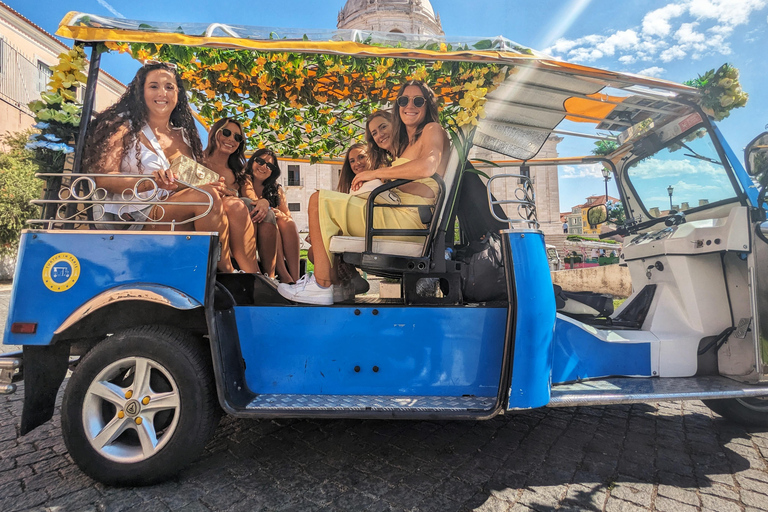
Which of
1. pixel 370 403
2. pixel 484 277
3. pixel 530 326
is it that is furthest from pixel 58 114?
pixel 530 326

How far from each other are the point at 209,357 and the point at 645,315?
3.23 m

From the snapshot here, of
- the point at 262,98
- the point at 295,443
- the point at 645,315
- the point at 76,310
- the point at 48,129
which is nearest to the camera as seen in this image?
the point at 76,310

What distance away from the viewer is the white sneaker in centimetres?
270

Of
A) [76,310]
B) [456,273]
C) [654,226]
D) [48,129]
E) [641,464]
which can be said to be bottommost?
[641,464]

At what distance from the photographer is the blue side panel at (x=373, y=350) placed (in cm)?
255

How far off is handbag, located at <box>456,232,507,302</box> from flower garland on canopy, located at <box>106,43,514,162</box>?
36.5 inches

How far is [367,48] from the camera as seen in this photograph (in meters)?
2.49

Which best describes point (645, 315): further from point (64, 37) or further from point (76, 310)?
point (64, 37)

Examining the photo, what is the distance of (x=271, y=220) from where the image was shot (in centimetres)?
389

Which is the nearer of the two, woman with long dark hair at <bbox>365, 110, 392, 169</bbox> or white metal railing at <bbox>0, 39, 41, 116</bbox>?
woman with long dark hair at <bbox>365, 110, 392, 169</bbox>

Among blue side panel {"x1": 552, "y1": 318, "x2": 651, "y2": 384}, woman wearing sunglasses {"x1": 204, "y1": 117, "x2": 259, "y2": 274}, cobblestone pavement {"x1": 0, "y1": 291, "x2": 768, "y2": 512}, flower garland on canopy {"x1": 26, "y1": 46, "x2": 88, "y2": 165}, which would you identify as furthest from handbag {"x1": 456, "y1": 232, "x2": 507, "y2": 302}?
flower garland on canopy {"x1": 26, "y1": 46, "x2": 88, "y2": 165}

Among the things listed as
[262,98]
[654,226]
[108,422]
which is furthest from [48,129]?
[654,226]

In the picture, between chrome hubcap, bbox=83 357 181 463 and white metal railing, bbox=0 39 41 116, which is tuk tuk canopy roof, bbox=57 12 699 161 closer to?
chrome hubcap, bbox=83 357 181 463

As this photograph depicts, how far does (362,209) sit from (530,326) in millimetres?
1276
